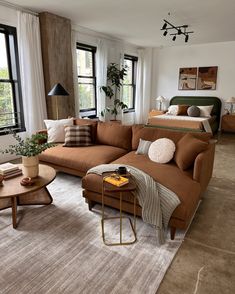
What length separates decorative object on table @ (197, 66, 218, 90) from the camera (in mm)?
6844

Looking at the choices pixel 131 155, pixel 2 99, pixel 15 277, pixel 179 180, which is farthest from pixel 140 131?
pixel 2 99

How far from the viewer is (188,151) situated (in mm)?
2416

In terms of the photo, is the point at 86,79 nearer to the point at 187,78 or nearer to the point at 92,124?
the point at 92,124

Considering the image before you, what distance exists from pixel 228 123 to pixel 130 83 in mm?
3445

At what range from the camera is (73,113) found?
5.18 m

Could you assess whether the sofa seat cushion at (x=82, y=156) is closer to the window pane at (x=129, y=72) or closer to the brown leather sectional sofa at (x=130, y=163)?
the brown leather sectional sofa at (x=130, y=163)

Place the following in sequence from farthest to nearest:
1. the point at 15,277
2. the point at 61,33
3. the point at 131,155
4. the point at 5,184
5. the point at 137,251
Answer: the point at 61,33
the point at 131,155
the point at 5,184
the point at 137,251
the point at 15,277

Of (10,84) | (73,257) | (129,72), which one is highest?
(129,72)

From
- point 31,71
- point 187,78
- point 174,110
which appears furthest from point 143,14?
point 187,78

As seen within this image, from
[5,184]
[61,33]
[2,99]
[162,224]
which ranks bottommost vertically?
[162,224]

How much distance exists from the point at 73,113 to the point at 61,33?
1.65 meters

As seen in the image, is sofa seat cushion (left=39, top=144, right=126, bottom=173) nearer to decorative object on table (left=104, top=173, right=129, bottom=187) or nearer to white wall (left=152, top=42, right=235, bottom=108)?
decorative object on table (left=104, top=173, right=129, bottom=187)

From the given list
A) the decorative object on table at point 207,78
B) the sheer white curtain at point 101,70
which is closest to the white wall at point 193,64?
the decorative object on table at point 207,78

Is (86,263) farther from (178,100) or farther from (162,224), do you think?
(178,100)
